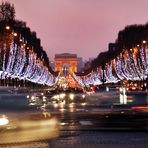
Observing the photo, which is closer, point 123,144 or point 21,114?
point 123,144

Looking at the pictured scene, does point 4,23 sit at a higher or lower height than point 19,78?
higher

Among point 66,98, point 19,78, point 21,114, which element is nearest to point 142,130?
point 21,114

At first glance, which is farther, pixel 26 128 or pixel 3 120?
pixel 26 128

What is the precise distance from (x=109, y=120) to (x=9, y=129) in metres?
6.96

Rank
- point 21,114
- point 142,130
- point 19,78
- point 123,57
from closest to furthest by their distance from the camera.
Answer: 1. point 21,114
2. point 142,130
3. point 19,78
4. point 123,57

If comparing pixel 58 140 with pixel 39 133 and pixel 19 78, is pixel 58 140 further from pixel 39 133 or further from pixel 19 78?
pixel 19 78

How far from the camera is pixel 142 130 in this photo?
22.3 m

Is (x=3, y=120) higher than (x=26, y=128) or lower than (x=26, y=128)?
higher

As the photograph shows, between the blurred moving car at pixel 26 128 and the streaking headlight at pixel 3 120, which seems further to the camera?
the blurred moving car at pixel 26 128

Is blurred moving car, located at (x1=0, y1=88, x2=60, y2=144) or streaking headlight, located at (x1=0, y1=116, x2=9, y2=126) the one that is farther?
blurred moving car, located at (x1=0, y1=88, x2=60, y2=144)

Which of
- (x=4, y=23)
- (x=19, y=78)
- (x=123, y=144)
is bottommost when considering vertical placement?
(x=123, y=144)

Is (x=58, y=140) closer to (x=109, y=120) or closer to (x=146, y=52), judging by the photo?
(x=109, y=120)

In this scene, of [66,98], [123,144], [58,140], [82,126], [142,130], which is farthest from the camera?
[66,98]

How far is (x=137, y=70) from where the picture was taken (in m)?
117
